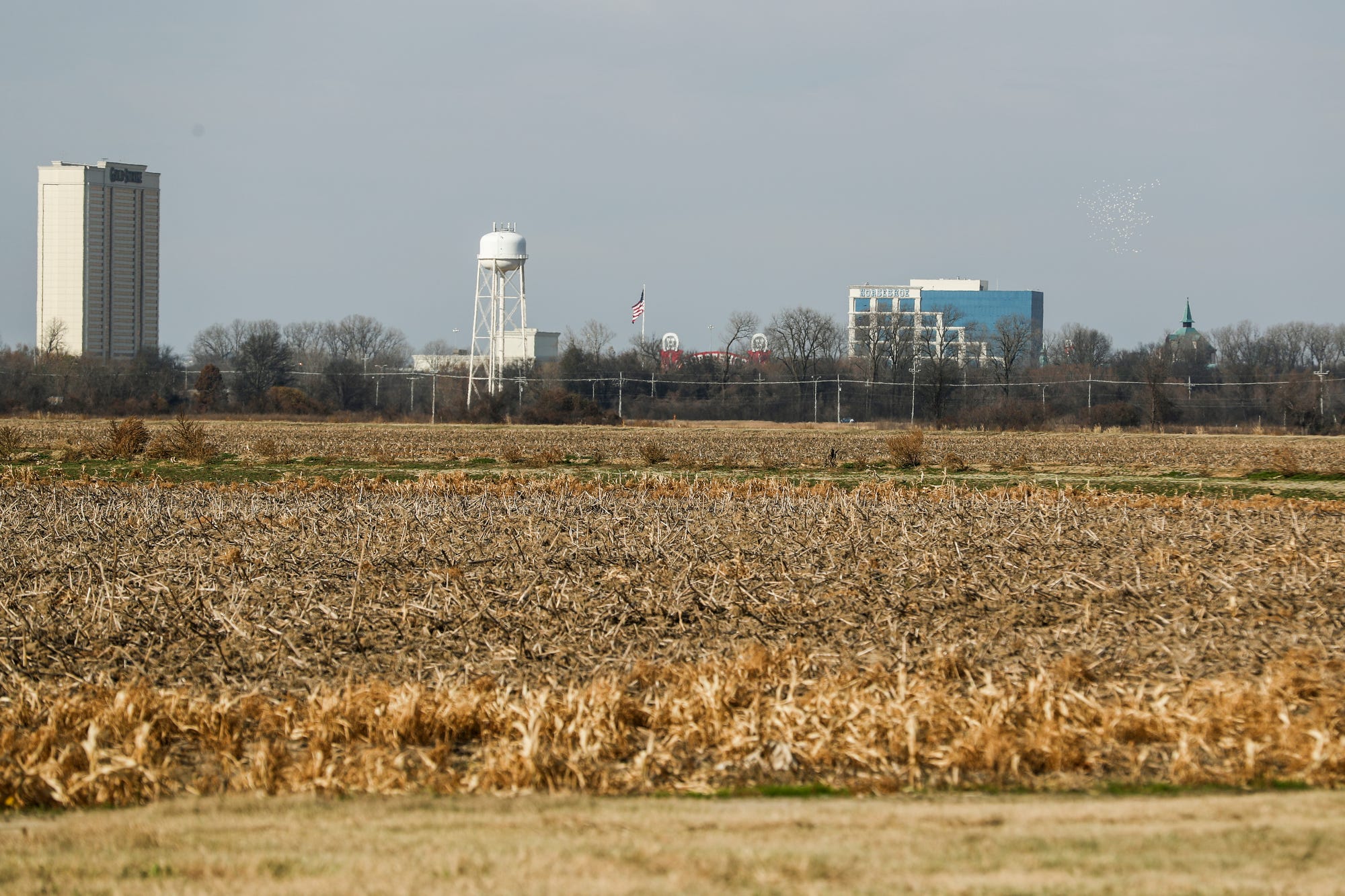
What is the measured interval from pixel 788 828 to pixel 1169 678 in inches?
167

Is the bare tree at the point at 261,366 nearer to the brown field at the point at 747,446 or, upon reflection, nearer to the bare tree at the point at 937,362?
the brown field at the point at 747,446

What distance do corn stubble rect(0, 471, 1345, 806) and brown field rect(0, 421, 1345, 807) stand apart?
3 cm

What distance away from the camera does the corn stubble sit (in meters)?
7.23

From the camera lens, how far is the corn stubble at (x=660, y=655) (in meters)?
7.23

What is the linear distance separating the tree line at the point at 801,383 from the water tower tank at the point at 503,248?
33.4 feet

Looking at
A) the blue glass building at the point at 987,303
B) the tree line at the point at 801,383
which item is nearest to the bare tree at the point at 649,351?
the tree line at the point at 801,383

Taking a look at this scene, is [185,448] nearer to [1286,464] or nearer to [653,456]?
[653,456]

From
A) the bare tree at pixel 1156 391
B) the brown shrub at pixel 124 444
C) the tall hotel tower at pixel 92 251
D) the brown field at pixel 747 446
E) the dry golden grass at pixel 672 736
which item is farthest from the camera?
the tall hotel tower at pixel 92 251

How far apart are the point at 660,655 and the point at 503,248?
86.2 m

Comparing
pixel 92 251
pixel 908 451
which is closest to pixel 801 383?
pixel 908 451

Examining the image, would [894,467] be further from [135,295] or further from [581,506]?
[135,295]

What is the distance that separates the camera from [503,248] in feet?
307

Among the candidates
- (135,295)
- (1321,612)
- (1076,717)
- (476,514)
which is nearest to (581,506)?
(476,514)

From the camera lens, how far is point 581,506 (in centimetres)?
2030
